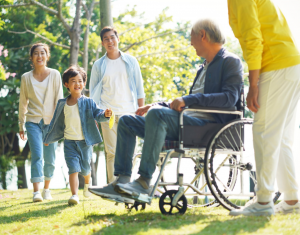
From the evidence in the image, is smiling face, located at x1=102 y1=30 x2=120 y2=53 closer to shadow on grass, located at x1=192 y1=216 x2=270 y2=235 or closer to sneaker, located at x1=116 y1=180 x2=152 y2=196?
sneaker, located at x1=116 y1=180 x2=152 y2=196

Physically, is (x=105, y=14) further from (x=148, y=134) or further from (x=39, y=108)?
(x=148, y=134)

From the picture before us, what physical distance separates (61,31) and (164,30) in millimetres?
4224

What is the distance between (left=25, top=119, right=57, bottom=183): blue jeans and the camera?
219 inches

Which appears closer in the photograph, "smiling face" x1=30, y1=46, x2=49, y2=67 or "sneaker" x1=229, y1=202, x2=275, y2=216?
"sneaker" x1=229, y1=202, x2=275, y2=216

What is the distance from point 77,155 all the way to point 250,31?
2652 millimetres

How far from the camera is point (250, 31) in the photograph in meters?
3.06

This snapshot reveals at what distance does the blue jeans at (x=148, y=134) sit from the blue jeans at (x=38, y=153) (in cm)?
249

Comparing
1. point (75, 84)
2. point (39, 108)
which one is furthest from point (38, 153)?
point (75, 84)

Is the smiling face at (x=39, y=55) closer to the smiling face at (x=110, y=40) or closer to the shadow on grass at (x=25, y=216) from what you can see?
the smiling face at (x=110, y=40)

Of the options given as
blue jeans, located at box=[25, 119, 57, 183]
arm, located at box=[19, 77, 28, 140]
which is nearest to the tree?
arm, located at box=[19, 77, 28, 140]

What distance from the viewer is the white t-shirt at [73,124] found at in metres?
4.82

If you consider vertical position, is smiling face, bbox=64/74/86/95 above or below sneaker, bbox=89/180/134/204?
above

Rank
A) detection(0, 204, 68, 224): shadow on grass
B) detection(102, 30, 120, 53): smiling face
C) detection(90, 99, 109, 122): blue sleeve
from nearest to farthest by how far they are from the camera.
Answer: detection(0, 204, 68, 224): shadow on grass, detection(90, 99, 109, 122): blue sleeve, detection(102, 30, 120, 53): smiling face

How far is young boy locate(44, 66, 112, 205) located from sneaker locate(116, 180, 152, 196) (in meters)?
1.78
